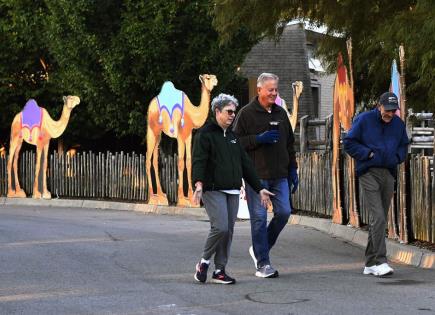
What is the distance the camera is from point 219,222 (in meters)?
8.12

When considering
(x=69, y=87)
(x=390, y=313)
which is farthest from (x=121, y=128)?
(x=390, y=313)

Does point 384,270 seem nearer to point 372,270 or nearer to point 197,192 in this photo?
point 372,270

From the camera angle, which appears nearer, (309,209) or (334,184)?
(334,184)

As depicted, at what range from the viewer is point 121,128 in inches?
1001

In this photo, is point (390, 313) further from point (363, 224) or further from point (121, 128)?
point (121, 128)

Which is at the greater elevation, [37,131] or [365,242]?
[37,131]

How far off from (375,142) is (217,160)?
1.67 m

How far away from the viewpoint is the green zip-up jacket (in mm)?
8164

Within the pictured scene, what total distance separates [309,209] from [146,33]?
8530 millimetres

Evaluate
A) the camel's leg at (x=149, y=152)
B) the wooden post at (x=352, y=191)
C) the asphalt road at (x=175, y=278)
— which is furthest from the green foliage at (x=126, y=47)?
the wooden post at (x=352, y=191)

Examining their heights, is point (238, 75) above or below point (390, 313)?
above

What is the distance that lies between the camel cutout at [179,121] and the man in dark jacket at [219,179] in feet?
32.4

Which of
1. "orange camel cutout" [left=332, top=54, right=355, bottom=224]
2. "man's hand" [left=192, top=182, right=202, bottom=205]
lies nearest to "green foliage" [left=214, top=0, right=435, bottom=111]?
"orange camel cutout" [left=332, top=54, right=355, bottom=224]

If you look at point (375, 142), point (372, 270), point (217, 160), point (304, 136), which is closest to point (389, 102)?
point (375, 142)
